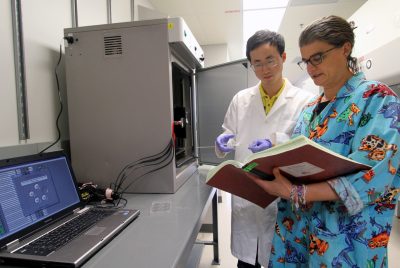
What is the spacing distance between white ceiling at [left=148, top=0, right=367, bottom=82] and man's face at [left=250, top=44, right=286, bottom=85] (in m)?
2.11

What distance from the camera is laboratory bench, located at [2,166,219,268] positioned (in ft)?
2.02

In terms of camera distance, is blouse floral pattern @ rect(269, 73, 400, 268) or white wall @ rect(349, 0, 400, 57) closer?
blouse floral pattern @ rect(269, 73, 400, 268)

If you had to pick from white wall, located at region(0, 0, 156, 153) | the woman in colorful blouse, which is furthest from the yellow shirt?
white wall, located at region(0, 0, 156, 153)

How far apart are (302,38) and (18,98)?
1.10m

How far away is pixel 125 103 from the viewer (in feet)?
3.80

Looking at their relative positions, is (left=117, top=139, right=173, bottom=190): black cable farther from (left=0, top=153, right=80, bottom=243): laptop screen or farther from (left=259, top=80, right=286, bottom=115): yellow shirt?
(left=259, top=80, right=286, bottom=115): yellow shirt

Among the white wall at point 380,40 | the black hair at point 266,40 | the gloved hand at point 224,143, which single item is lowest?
the gloved hand at point 224,143

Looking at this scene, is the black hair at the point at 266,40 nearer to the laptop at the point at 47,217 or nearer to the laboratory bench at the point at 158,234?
the laboratory bench at the point at 158,234

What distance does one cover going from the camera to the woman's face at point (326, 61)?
0.77 metres

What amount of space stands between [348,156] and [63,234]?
32.3 inches

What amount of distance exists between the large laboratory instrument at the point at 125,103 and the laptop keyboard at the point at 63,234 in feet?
1.01

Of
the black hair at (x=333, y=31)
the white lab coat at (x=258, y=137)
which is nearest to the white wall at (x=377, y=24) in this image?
the white lab coat at (x=258, y=137)

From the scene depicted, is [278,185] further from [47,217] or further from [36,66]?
[36,66]

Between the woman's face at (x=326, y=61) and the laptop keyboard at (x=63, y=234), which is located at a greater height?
the woman's face at (x=326, y=61)
